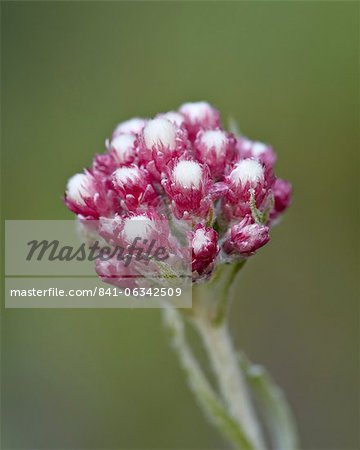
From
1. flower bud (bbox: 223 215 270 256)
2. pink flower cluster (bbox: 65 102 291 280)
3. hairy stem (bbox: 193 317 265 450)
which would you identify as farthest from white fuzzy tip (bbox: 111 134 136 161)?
hairy stem (bbox: 193 317 265 450)

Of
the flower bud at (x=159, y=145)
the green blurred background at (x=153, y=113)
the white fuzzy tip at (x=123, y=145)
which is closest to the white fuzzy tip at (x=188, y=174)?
the flower bud at (x=159, y=145)

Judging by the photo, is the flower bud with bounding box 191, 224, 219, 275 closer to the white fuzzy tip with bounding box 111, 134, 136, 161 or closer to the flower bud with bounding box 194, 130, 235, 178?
the flower bud with bounding box 194, 130, 235, 178

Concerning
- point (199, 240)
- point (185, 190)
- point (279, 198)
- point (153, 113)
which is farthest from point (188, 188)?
point (153, 113)

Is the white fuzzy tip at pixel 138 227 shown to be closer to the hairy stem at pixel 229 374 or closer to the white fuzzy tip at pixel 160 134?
the white fuzzy tip at pixel 160 134

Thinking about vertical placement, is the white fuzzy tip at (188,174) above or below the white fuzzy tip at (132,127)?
below

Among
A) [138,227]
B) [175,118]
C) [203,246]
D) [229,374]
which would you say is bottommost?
[229,374]

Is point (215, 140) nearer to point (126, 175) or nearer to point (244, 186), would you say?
point (244, 186)

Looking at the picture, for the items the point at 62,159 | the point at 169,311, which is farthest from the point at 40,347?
the point at 169,311
